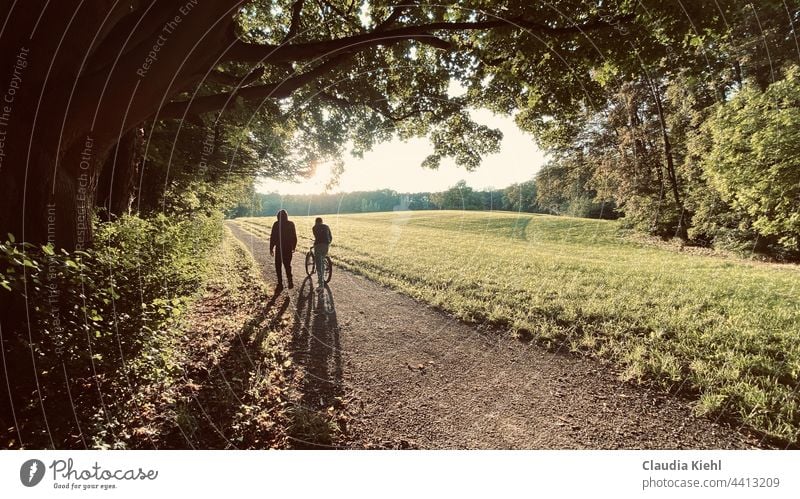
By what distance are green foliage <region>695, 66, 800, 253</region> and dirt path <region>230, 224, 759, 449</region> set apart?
6.82m

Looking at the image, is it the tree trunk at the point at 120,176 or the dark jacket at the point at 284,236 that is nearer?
the dark jacket at the point at 284,236

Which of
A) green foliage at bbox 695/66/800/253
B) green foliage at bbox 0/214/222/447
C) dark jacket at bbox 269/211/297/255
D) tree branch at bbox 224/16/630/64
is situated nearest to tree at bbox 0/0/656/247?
tree branch at bbox 224/16/630/64

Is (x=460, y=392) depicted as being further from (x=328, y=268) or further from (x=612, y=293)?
(x=612, y=293)

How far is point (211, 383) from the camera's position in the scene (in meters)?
3.94

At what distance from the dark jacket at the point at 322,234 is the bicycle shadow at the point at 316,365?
1.12 meters

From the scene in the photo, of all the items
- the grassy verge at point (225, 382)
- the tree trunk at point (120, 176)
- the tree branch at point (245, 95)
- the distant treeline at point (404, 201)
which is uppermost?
the tree branch at point (245, 95)

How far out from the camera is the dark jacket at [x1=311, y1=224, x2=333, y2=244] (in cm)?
505

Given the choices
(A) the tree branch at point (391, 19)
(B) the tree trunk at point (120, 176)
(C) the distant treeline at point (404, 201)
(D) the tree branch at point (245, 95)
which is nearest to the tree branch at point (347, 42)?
(D) the tree branch at point (245, 95)

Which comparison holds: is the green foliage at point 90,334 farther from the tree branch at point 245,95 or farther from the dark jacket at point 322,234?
the tree branch at point 245,95

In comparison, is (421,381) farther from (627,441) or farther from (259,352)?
(259,352)

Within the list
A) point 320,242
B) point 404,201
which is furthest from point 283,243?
point 404,201

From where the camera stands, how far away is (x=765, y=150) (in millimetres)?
6855

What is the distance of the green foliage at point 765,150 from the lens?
6469 millimetres

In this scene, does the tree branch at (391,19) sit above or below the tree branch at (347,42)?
above
